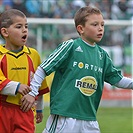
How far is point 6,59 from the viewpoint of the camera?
5.66 m

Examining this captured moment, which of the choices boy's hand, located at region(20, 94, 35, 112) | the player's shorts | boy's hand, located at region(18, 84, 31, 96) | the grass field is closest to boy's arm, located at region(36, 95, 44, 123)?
the player's shorts

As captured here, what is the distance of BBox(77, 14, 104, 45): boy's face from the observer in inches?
227

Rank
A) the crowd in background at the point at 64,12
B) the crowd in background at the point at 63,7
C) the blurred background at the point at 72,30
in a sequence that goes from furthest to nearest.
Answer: the crowd in background at the point at 63,7 < the crowd in background at the point at 64,12 < the blurred background at the point at 72,30

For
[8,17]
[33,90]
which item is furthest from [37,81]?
[8,17]

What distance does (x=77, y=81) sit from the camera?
5.68 meters

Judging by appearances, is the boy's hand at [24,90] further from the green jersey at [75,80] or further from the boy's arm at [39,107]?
the boy's arm at [39,107]

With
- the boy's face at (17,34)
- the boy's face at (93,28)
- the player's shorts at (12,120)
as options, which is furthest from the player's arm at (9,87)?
the boy's face at (93,28)

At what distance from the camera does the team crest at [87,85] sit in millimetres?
5691

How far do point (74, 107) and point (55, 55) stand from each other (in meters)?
0.56

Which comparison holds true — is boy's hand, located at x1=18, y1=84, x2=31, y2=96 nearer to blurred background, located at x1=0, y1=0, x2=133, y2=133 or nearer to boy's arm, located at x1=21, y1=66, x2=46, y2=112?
boy's arm, located at x1=21, y1=66, x2=46, y2=112

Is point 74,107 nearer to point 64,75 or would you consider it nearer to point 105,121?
point 64,75

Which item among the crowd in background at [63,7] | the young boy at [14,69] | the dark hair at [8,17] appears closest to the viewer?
the young boy at [14,69]

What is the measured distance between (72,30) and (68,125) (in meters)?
12.5

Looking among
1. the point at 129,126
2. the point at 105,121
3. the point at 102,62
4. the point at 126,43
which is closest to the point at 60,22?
the point at 126,43
